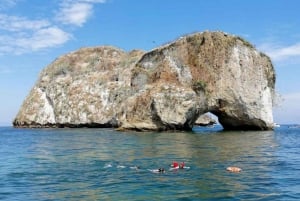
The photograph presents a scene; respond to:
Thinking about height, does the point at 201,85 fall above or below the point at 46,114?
above

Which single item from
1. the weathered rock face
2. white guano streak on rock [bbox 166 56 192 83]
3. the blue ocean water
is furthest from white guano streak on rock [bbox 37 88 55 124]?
the blue ocean water

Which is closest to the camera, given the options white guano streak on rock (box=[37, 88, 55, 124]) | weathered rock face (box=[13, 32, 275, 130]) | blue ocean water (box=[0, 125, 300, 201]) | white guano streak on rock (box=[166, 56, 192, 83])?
blue ocean water (box=[0, 125, 300, 201])

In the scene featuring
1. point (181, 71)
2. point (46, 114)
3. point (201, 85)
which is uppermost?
point (181, 71)

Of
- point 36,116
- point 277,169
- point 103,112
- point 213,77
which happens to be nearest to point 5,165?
point 277,169

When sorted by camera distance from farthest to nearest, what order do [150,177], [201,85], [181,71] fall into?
[181,71], [201,85], [150,177]

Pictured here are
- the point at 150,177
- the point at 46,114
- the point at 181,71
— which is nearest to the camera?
the point at 150,177

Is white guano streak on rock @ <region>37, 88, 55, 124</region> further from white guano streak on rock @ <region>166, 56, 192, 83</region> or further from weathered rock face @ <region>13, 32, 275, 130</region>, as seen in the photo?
white guano streak on rock @ <region>166, 56, 192, 83</region>

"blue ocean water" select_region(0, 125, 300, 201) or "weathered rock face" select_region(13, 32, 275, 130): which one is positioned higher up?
"weathered rock face" select_region(13, 32, 275, 130)

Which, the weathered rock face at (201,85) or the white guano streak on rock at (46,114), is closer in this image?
the weathered rock face at (201,85)

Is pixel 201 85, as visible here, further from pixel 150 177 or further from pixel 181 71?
pixel 150 177

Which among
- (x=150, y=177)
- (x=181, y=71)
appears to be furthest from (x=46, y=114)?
(x=150, y=177)

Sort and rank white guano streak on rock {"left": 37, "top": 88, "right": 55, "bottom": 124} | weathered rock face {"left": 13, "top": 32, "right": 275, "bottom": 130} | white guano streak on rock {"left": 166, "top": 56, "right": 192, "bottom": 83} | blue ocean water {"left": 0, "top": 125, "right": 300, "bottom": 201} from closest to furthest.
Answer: blue ocean water {"left": 0, "top": 125, "right": 300, "bottom": 201} → weathered rock face {"left": 13, "top": 32, "right": 275, "bottom": 130} → white guano streak on rock {"left": 166, "top": 56, "right": 192, "bottom": 83} → white guano streak on rock {"left": 37, "top": 88, "right": 55, "bottom": 124}

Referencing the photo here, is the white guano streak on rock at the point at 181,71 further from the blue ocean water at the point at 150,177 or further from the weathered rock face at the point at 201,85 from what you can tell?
the blue ocean water at the point at 150,177

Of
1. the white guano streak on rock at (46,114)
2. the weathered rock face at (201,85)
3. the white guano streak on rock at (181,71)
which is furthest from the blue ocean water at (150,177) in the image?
the white guano streak on rock at (46,114)
